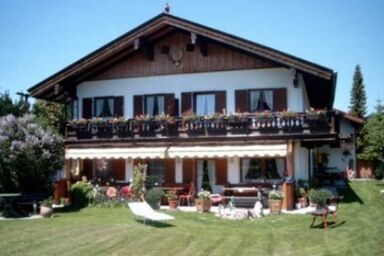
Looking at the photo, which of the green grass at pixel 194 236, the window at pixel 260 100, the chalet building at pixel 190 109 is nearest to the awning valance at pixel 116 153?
the chalet building at pixel 190 109

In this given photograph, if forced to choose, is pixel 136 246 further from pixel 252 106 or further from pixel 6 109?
pixel 6 109

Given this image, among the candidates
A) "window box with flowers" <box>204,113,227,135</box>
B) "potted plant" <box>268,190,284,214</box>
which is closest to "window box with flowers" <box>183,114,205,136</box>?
"window box with flowers" <box>204,113,227,135</box>

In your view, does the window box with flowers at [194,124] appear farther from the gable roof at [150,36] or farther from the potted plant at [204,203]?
the potted plant at [204,203]

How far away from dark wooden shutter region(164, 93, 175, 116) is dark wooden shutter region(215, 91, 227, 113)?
7.73 ft

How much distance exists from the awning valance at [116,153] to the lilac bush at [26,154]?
3014mm

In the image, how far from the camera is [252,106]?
2433cm

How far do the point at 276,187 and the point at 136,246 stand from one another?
10.8 meters

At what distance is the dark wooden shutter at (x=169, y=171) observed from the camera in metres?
25.2

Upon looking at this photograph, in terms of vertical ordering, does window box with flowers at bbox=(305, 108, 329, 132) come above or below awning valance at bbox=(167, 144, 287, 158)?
above

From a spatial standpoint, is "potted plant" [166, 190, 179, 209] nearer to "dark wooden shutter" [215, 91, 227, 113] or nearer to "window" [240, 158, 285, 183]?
"window" [240, 158, 285, 183]

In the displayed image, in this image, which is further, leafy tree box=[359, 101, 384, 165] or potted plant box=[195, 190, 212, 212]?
leafy tree box=[359, 101, 384, 165]

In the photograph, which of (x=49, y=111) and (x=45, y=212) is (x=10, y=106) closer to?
(x=49, y=111)

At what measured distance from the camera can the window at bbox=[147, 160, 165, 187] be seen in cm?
2555

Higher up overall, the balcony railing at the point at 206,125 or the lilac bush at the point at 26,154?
the balcony railing at the point at 206,125
